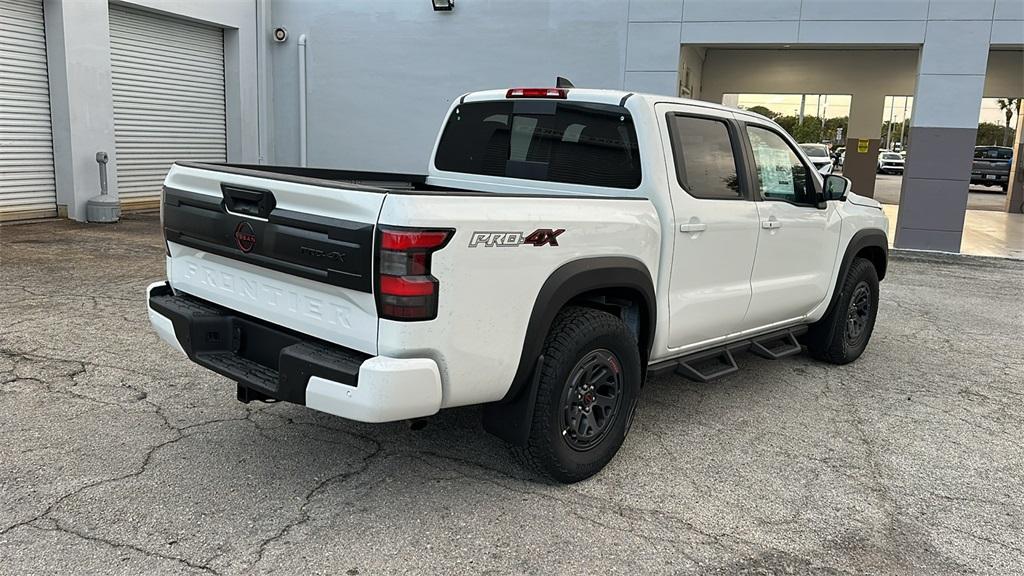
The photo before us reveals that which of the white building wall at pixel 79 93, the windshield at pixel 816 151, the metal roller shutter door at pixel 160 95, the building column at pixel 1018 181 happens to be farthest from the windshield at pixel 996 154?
the white building wall at pixel 79 93

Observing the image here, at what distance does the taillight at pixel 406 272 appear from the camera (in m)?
2.85

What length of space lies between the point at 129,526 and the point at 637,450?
7.93 feet

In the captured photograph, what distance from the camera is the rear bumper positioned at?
9.61 ft

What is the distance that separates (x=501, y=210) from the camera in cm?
313

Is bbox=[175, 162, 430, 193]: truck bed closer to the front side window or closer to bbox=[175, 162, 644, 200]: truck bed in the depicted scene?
bbox=[175, 162, 644, 200]: truck bed

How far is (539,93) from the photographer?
14.5 ft

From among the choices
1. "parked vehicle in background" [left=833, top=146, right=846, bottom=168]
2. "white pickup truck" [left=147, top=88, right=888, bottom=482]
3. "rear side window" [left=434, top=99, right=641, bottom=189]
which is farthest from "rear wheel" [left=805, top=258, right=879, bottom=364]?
"parked vehicle in background" [left=833, top=146, right=846, bottom=168]

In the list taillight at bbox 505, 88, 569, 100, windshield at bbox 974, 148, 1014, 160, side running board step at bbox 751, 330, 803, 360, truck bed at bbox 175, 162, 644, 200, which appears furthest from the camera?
windshield at bbox 974, 148, 1014, 160

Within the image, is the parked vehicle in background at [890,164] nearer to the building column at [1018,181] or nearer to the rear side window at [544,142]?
the building column at [1018,181]

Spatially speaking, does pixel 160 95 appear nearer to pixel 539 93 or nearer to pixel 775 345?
pixel 539 93

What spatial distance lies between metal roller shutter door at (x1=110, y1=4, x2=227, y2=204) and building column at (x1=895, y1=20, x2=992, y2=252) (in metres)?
12.1

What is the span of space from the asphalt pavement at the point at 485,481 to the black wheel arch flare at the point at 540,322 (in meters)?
0.37

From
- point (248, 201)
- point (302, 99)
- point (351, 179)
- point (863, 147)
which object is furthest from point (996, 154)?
point (248, 201)

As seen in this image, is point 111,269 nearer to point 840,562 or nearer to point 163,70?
point 163,70
